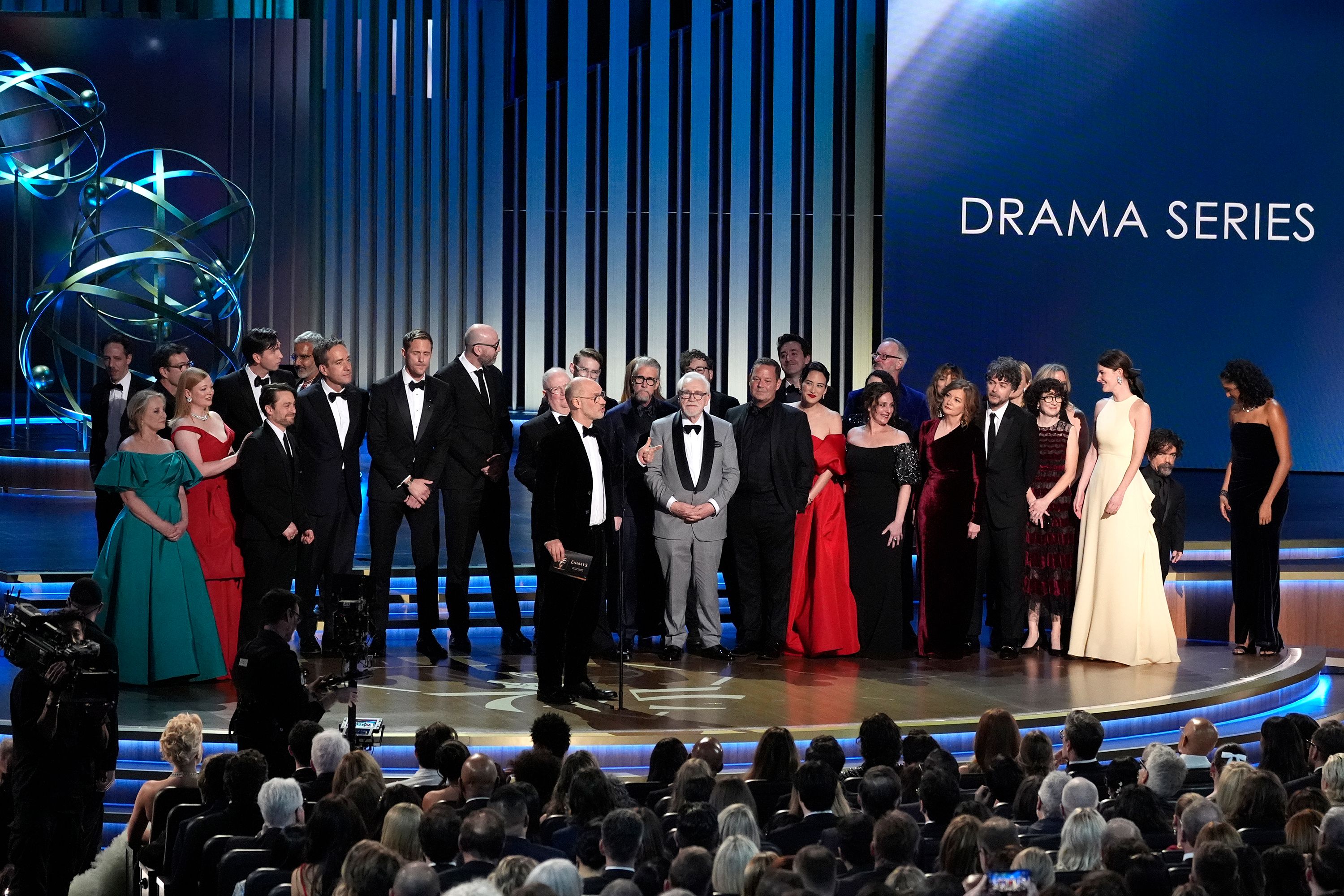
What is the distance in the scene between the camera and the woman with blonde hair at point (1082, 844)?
345 cm

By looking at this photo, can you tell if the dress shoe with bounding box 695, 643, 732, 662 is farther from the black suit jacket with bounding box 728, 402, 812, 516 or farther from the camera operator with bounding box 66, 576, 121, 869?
the camera operator with bounding box 66, 576, 121, 869

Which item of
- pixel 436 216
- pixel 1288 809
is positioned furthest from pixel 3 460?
pixel 1288 809

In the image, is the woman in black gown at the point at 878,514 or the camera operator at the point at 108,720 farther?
the woman in black gown at the point at 878,514

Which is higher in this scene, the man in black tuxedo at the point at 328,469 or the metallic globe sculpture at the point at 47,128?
the metallic globe sculpture at the point at 47,128

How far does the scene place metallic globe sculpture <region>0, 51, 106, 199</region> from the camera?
11234mm

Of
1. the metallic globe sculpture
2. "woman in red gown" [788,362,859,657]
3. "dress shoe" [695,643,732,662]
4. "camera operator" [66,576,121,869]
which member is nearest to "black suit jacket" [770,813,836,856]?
"camera operator" [66,576,121,869]

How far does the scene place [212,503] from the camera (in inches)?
252

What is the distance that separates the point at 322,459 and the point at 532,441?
2.91 ft

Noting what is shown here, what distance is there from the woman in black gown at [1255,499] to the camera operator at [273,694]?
438cm

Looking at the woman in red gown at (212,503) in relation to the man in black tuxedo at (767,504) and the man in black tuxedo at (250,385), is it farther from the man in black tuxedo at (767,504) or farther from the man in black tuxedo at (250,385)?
the man in black tuxedo at (767,504)

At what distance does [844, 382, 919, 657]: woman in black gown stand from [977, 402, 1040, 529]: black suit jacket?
0.34 m

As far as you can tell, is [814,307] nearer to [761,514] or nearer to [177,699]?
[761,514]

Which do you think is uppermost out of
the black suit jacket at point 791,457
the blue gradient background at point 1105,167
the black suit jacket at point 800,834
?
the blue gradient background at point 1105,167

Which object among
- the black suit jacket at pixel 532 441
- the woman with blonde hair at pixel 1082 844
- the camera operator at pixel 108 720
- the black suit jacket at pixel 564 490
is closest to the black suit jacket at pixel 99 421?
the black suit jacket at pixel 532 441
